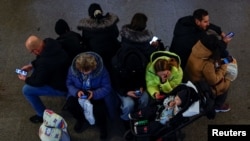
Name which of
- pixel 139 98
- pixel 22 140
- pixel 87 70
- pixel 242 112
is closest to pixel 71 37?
pixel 87 70

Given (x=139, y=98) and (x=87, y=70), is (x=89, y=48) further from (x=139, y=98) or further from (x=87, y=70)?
(x=139, y=98)

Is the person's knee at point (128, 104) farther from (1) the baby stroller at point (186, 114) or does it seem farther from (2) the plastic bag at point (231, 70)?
(2) the plastic bag at point (231, 70)

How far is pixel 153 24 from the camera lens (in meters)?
5.80

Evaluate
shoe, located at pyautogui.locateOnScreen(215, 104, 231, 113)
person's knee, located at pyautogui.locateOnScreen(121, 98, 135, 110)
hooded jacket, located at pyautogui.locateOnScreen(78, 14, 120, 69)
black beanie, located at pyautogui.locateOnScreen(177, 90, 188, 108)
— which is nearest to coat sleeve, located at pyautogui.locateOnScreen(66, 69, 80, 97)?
hooded jacket, located at pyautogui.locateOnScreen(78, 14, 120, 69)

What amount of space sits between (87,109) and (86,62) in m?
0.61

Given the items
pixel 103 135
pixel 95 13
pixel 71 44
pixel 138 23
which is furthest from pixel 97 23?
pixel 103 135

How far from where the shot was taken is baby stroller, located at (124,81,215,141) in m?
3.48

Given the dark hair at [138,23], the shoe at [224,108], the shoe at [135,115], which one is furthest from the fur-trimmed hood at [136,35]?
the shoe at [224,108]

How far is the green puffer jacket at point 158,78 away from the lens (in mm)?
3785

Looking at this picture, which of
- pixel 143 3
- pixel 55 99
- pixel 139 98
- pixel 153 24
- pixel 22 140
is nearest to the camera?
pixel 139 98

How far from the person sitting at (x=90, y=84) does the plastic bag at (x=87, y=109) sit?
0.13ft

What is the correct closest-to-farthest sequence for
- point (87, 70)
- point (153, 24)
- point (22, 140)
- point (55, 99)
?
1. point (87, 70)
2. point (22, 140)
3. point (55, 99)
4. point (153, 24)

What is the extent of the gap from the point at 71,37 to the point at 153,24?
6.49 feet

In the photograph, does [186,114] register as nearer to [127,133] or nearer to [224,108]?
[127,133]
